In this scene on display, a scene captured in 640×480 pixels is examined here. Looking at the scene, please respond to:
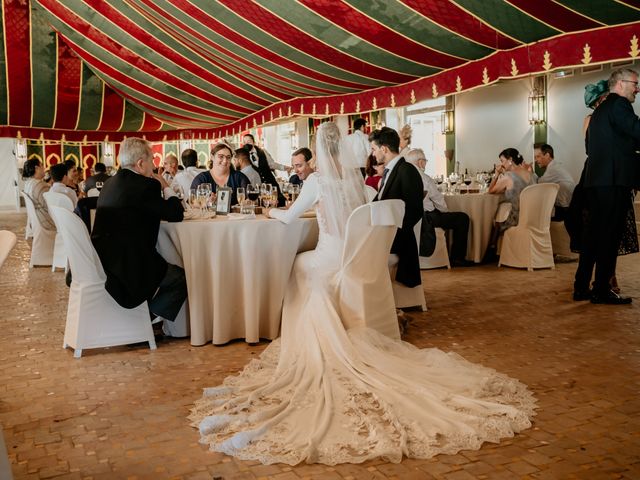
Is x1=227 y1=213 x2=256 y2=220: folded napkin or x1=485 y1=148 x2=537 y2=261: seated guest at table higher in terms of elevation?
x1=485 y1=148 x2=537 y2=261: seated guest at table

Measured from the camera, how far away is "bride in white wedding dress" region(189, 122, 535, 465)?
2.48m

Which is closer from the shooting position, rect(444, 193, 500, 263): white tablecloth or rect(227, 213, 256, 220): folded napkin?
rect(227, 213, 256, 220): folded napkin

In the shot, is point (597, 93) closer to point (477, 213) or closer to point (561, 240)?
point (477, 213)

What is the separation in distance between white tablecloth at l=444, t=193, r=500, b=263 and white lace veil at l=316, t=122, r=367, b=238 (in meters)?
3.54

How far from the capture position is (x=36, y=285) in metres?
6.36

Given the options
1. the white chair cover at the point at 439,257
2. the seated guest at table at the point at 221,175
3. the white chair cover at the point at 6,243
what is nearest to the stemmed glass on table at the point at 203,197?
the seated guest at table at the point at 221,175

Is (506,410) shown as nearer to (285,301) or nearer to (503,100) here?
(285,301)

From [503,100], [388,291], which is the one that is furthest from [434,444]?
[503,100]

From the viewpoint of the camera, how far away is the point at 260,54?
8898 millimetres

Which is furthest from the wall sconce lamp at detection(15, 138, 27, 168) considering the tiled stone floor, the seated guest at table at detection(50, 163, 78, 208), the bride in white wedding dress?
the bride in white wedding dress

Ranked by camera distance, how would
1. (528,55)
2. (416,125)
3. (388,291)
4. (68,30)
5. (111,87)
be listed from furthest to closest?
(111,87) < (416,125) < (68,30) < (528,55) < (388,291)

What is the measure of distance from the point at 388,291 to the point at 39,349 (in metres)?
2.23

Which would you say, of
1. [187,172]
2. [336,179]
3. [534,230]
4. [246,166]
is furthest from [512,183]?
[336,179]

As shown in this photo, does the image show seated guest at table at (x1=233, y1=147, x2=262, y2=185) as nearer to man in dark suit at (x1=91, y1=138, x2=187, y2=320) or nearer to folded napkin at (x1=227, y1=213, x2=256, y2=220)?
folded napkin at (x1=227, y1=213, x2=256, y2=220)
